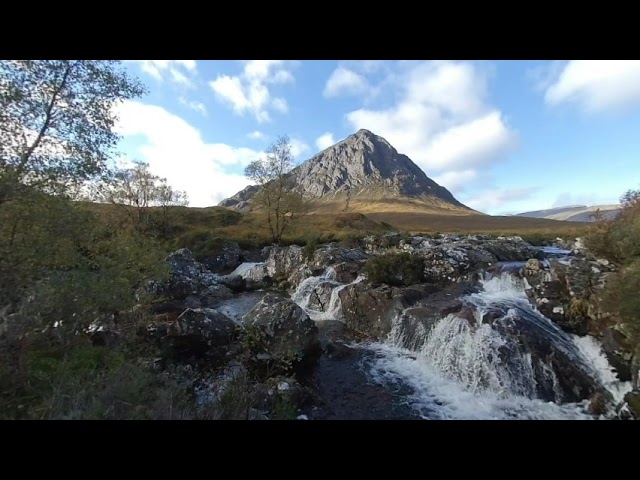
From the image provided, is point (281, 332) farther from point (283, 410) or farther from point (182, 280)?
point (182, 280)

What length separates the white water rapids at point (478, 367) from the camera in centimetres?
871

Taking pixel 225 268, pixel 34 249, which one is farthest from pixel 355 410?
pixel 225 268

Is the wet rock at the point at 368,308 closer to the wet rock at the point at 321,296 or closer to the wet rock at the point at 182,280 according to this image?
the wet rock at the point at 321,296

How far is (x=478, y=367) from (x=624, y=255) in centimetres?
647

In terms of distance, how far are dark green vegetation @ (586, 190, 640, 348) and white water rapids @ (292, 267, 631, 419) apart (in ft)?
4.83

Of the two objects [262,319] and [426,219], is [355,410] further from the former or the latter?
[426,219]

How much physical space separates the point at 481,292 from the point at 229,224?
40.1m

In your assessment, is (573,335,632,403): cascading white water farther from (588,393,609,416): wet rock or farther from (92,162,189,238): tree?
(92,162,189,238): tree

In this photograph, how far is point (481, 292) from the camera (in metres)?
15.1

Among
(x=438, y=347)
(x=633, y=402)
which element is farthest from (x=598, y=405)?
(x=438, y=347)

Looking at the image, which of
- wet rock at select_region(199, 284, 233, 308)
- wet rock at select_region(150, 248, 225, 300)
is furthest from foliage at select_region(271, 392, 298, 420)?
wet rock at select_region(199, 284, 233, 308)

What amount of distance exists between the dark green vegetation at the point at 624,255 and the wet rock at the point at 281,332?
30.3 ft

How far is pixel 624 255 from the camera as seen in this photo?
10.9 meters

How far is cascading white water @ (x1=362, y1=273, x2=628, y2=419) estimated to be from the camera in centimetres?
876
